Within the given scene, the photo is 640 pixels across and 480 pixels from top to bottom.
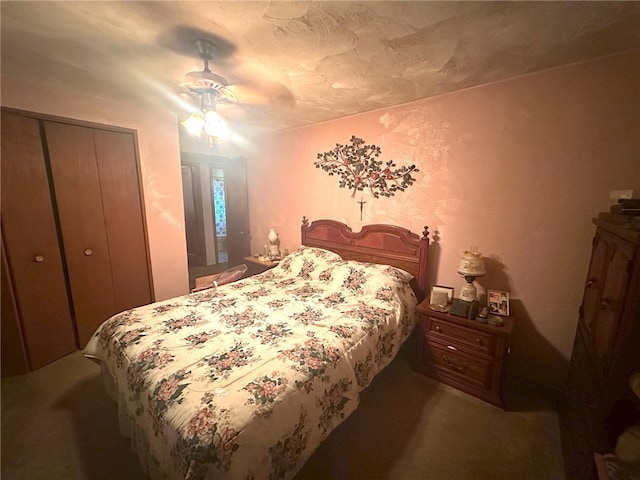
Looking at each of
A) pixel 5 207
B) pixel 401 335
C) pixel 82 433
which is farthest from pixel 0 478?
pixel 401 335

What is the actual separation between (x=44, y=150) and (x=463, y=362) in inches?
148

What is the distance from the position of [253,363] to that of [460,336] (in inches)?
59.8

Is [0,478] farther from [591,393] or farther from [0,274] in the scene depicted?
[591,393]

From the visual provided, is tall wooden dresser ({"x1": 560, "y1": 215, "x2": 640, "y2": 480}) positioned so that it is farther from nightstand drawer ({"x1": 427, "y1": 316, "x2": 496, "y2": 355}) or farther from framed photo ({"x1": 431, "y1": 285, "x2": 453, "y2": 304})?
framed photo ({"x1": 431, "y1": 285, "x2": 453, "y2": 304})

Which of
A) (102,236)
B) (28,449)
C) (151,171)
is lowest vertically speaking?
(28,449)

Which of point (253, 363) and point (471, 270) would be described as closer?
point (253, 363)

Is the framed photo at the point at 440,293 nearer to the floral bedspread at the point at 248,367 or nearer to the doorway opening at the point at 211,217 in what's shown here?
the floral bedspread at the point at 248,367

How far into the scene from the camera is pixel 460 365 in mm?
1952

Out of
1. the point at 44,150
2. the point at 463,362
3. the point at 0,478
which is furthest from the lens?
the point at 44,150

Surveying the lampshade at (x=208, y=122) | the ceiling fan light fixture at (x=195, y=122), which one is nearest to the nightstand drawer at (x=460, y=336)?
the lampshade at (x=208, y=122)

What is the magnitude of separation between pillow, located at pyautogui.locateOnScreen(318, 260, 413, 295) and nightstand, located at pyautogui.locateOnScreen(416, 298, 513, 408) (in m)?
0.29

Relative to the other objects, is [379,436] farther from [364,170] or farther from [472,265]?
[364,170]

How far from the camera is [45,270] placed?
7.19 ft

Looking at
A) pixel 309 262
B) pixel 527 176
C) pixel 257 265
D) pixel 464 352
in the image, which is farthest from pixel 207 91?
pixel 464 352
